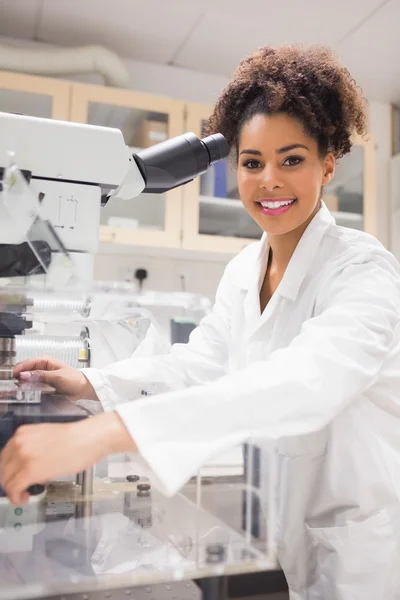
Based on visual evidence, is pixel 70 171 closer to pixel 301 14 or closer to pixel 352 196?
pixel 301 14

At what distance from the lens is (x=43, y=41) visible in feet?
8.63

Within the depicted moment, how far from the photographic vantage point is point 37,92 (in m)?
2.29

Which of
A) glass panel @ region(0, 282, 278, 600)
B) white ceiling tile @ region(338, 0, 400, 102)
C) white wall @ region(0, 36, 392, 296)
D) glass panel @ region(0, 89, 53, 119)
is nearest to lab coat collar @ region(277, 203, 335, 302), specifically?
glass panel @ region(0, 282, 278, 600)

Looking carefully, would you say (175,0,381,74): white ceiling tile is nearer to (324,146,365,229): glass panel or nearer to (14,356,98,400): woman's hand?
(324,146,365,229): glass panel

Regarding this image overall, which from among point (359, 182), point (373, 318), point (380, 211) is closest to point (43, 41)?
point (359, 182)

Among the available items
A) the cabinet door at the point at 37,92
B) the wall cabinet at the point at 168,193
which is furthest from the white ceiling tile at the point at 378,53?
the cabinet door at the point at 37,92

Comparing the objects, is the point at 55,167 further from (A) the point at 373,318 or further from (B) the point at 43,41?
(B) the point at 43,41

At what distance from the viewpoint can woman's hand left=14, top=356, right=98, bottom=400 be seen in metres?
0.87

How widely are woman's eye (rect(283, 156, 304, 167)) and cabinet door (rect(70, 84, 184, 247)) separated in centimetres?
139

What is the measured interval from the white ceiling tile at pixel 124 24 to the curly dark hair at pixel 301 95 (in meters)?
1.56

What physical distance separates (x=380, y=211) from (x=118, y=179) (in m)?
2.69

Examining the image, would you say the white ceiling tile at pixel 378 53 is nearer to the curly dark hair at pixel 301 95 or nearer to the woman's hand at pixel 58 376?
the curly dark hair at pixel 301 95

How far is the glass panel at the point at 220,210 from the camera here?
98.7 inches

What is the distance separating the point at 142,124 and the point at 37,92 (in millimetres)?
439
